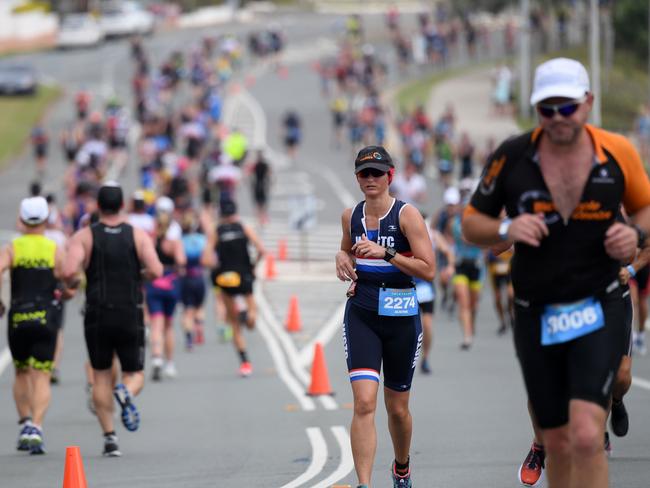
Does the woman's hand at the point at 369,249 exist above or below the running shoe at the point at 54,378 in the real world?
above

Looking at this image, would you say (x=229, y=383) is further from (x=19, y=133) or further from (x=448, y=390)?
(x=19, y=133)

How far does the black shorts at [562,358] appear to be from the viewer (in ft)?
22.9

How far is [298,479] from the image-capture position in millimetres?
10727

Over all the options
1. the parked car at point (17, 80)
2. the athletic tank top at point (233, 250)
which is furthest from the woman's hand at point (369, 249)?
the parked car at point (17, 80)

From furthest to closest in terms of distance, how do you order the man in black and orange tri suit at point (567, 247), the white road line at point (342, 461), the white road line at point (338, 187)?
the white road line at point (338, 187), the white road line at point (342, 461), the man in black and orange tri suit at point (567, 247)

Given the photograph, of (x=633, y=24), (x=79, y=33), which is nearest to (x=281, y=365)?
(x=633, y=24)

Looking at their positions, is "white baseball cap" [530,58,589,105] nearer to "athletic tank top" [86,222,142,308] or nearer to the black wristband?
the black wristband

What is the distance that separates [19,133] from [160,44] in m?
28.9

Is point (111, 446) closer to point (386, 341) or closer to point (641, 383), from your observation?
point (386, 341)

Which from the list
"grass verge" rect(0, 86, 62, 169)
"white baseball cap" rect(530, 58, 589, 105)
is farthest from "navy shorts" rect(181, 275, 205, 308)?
"grass verge" rect(0, 86, 62, 169)

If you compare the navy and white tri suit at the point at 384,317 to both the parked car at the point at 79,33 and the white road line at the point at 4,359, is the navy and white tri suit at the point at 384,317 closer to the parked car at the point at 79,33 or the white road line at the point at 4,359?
the white road line at the point at 4,359

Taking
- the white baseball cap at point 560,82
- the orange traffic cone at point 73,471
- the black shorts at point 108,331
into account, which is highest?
the white baseball cap at point 560,82

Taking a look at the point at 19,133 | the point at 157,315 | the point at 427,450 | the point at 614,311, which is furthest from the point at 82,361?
the point at 19,133

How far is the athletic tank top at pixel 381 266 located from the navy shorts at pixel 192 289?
10.7 metres
